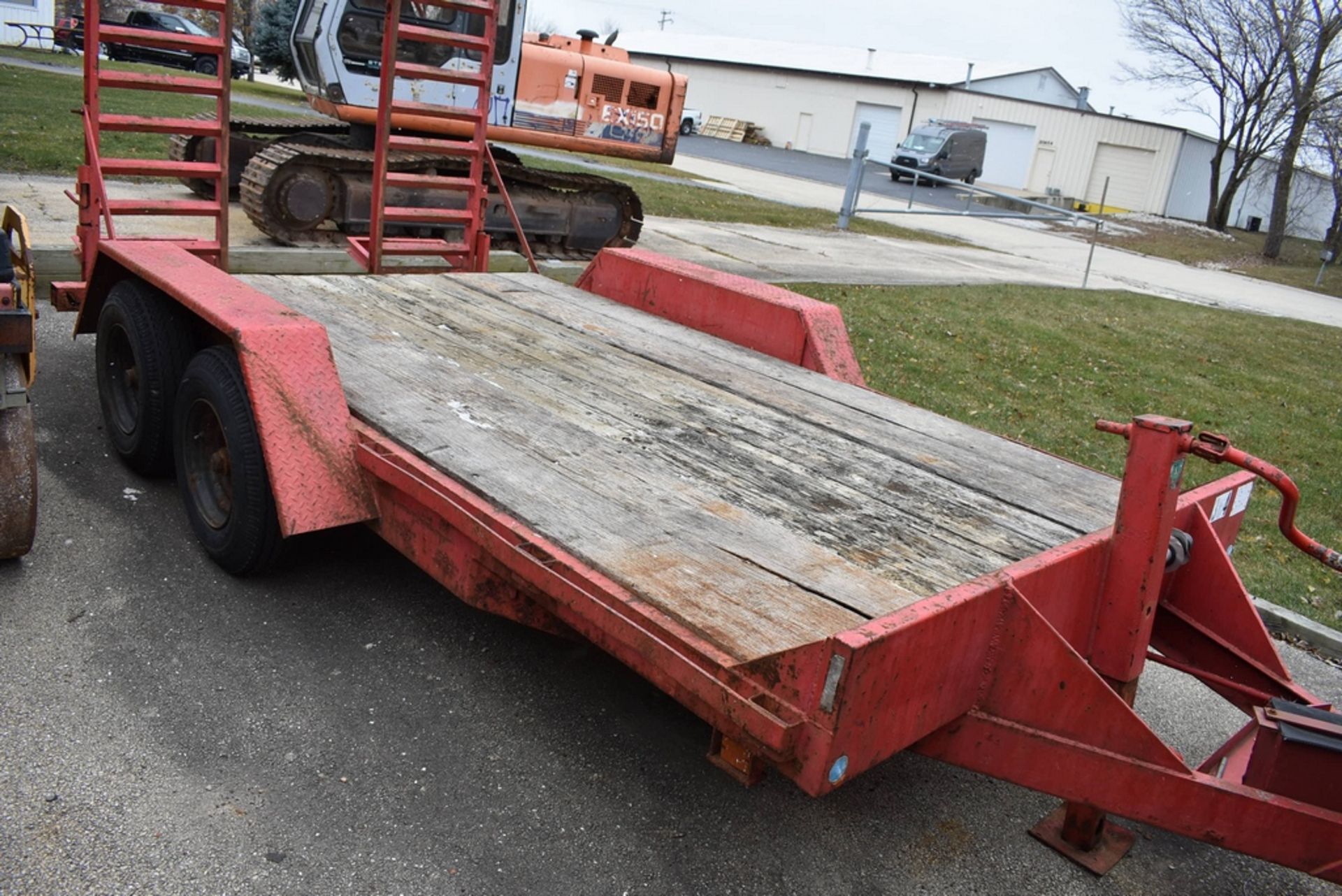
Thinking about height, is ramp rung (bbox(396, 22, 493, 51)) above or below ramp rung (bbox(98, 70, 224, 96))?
above

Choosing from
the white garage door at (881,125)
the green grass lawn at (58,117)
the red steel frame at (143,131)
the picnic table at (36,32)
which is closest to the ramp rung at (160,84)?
the red steel frame at (143,131)

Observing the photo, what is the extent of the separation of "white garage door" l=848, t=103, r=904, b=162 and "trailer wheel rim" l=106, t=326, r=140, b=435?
2030 inches

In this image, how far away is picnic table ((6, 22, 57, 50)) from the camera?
3088 cm

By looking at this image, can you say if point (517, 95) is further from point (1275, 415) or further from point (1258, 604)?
point (1258, 604)

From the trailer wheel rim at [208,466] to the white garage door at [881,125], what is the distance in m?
52.1

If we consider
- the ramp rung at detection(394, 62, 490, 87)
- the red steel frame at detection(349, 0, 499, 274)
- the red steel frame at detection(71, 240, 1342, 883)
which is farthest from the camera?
the ramp rung at detection(394, 62, 490, 87)

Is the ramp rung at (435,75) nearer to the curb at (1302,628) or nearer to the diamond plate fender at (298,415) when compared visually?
the diamond plate fender at (298,415)

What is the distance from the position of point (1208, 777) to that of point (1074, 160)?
48.5 metres

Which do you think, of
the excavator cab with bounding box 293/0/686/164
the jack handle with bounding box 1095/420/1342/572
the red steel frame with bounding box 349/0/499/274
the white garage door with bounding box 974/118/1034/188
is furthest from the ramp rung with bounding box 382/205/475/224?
the white garage door with bounding box 974/118/1034/188

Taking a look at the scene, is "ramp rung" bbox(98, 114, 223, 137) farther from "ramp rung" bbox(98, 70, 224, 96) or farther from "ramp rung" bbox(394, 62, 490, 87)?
"ramp rung" bbox(394, 62, 490, 87)

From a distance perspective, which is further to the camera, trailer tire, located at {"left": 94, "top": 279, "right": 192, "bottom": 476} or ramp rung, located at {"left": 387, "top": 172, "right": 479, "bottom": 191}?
ramp rung, located at {"left": 387, "top": 172, "right": 479, "bottom": 191}

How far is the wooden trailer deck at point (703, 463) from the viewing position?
9.43ft

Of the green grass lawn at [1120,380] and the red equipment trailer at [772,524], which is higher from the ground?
the red equipment trailer at [772,524]

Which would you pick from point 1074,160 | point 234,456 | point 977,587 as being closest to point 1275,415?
point 977,587
